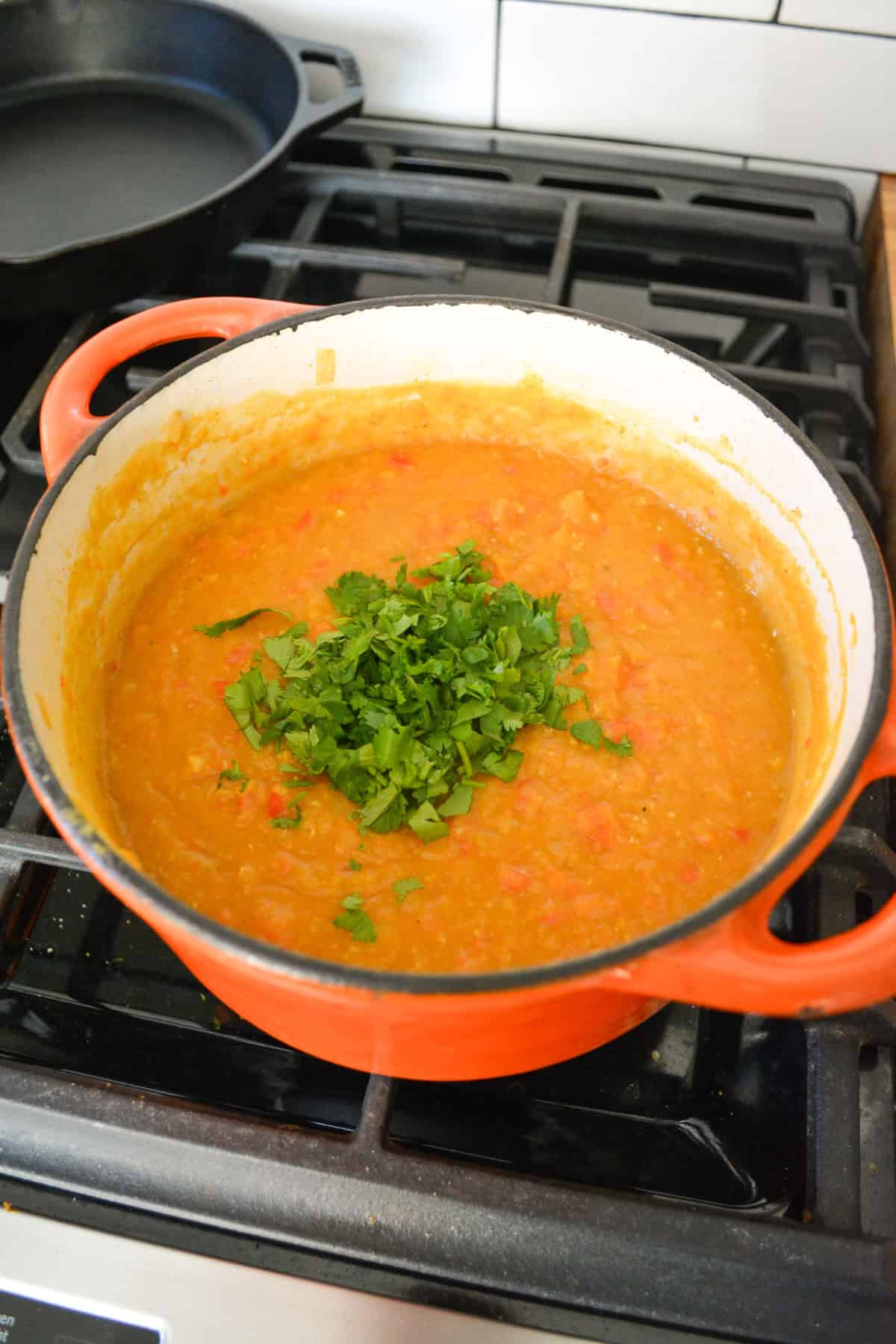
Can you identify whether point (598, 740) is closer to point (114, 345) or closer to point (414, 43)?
point (114, 345)

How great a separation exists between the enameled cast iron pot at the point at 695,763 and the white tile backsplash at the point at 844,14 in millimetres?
626

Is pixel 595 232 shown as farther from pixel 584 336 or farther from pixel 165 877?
pixel 165 877

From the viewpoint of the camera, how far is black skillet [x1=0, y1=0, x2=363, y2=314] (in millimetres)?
1350

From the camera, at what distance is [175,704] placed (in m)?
1.10

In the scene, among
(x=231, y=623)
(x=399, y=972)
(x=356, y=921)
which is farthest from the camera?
(x=231, y=623)

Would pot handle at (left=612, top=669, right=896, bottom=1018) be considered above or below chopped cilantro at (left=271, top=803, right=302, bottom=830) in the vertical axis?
above

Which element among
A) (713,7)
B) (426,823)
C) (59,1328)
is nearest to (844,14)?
(713,7)

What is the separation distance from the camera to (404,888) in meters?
0.95

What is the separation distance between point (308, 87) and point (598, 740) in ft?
3.10

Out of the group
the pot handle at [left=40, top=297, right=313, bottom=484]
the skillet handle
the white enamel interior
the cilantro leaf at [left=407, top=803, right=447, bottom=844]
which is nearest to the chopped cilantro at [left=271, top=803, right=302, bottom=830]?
the cilantro leaf at [left=407, top=803, right=447, bottom=844]

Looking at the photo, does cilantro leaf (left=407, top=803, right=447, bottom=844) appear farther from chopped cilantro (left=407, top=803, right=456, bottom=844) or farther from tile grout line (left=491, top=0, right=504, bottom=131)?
tile grout line (left=491, top=0, right=504, bottom=131)

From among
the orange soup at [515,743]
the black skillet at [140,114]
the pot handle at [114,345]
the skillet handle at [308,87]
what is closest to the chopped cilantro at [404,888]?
the orange soup at [515,743]

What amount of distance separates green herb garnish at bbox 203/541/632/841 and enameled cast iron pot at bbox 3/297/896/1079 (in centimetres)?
21

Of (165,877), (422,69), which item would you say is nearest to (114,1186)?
(165,877)
